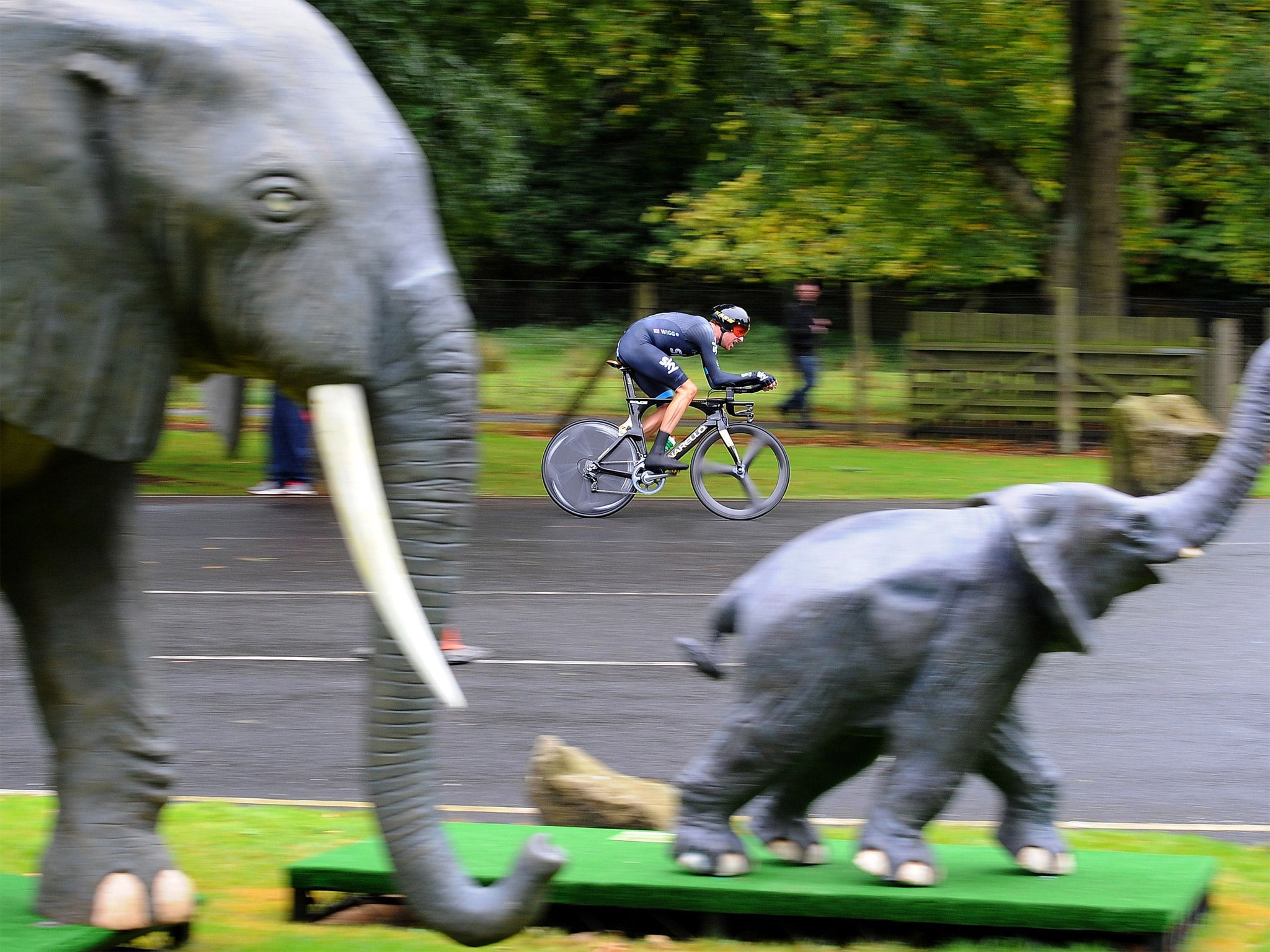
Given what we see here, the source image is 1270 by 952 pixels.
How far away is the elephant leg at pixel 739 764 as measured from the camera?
4.75 metres

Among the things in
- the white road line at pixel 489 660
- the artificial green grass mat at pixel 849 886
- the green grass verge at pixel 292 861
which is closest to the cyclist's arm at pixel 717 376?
the white road line at pixel 489 660

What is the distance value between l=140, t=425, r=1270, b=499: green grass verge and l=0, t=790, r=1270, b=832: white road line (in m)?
11.0

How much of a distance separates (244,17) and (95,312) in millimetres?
761

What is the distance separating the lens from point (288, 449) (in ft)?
59.3

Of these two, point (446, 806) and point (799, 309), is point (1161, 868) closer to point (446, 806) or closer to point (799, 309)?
point (446, 806)

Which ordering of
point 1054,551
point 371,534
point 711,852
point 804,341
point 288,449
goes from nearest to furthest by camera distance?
point 371,534
point 1054,551
point 711,852
point 288,449
point 804,341

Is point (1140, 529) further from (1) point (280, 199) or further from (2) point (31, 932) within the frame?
(2) point (31, 932)

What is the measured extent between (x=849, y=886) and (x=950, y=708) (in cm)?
59

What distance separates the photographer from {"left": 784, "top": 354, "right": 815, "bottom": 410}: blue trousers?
25672mm

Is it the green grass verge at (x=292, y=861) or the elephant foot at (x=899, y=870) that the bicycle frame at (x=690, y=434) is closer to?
the green grass verge at (x=292, y=861)

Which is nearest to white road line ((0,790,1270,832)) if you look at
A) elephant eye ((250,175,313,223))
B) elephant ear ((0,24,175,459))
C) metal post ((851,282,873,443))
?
elephant ear ((0,24,175,459))

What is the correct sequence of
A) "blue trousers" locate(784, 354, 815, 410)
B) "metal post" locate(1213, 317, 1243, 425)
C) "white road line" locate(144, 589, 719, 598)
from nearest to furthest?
"white road line" locate(144, 589, 719, 598)
"metal post" locate(1213, 317, 1243, 425)
"blue trousers" locate(784, 354, 815, 410)

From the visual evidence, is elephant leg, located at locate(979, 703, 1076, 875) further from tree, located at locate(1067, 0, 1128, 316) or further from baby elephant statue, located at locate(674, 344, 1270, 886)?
tree, located at locate(1067, 0, 1128, 316)

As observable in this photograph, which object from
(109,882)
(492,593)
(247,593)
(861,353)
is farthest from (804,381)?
(109,882)
